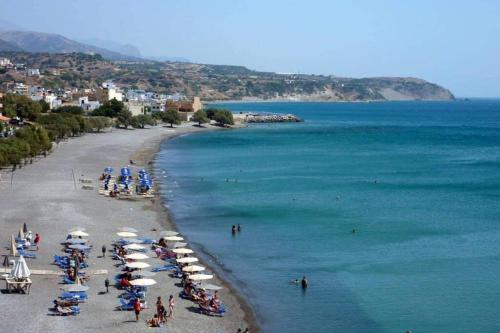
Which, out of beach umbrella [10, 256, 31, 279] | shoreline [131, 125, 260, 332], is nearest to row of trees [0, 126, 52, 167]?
shoreline [131, 125, 260, 332]

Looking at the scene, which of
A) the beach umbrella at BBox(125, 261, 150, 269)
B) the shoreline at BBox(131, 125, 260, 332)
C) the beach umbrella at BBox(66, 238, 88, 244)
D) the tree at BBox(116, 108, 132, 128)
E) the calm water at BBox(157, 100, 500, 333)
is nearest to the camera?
the shoreline at BBox(131, 125, 260, 332)

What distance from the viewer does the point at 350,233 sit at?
130 ft

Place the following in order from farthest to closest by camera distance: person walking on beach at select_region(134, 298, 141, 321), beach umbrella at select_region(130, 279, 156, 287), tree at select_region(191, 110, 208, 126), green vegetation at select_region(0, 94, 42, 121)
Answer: tree at select_region(191, 110, 208, 126) → green vegetation at select_region(0, 94, 42, 121) → beach umbrella at select_region(130, 279, 156, 287) → person walking on beach at select_region(134, 298, 141, 321)

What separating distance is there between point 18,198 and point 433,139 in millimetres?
87579

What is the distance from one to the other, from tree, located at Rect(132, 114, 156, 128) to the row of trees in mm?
47611

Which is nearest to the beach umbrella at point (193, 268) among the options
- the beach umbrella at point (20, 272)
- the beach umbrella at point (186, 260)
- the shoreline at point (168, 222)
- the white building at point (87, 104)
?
the beach umbrella at point (186, 260)

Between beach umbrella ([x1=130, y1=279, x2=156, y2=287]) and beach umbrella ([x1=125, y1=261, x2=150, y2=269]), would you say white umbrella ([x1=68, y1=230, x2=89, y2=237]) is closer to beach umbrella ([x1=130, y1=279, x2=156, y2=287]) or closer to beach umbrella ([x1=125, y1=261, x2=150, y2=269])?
beach umbrella ([x1=125, y1=261, x2=150, y2=269])

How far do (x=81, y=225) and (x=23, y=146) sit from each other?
23.5m

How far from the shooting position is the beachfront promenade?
22750mm

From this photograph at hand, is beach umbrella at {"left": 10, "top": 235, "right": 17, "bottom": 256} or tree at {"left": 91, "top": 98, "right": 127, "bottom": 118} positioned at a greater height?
tree at {"left": 91, "top": 98, "right": 127, "bottom": 118}

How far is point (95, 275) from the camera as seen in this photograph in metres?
28.2

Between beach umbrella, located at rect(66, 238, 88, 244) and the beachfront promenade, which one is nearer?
the beachfront promenade

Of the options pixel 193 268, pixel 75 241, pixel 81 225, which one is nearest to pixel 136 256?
pixel 193 268

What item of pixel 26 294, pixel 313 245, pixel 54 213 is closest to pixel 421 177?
pixel 313 245
